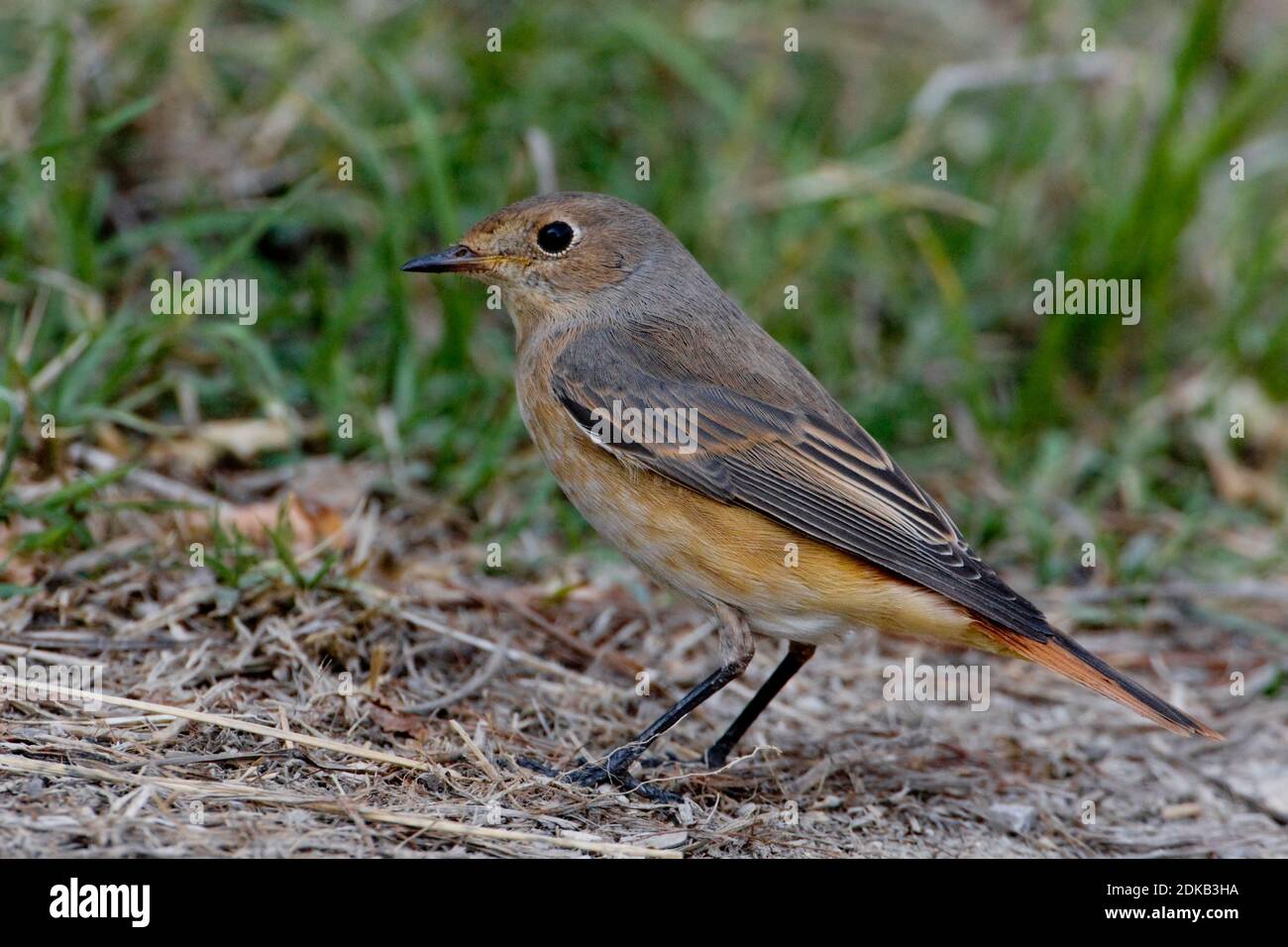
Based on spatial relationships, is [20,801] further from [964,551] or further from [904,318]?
[904,318]

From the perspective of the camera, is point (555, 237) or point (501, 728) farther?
point (555, 237)

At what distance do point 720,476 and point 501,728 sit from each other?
1091mm

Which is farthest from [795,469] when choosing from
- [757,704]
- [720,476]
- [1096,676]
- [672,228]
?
[672,228]

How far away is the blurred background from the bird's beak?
1.08 m

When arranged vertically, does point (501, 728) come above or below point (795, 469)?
below

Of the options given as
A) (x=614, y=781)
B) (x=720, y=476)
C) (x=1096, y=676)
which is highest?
(x=720, y=476)

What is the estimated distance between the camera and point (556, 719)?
5336 mm

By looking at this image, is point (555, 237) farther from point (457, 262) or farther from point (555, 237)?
point (457, 262)

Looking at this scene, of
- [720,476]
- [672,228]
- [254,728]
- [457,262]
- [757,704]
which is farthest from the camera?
[672,228]

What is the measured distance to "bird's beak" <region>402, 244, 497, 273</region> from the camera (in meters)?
5.55

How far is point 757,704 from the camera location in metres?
5.36

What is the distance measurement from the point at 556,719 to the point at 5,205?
11.6 ft

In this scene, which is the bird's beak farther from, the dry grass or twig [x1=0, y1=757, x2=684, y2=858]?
twig [x1=0, y1=757, x2=684, y2=858]

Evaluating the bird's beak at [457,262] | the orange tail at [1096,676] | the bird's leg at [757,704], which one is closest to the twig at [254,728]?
the bird's leg at [757,704]
